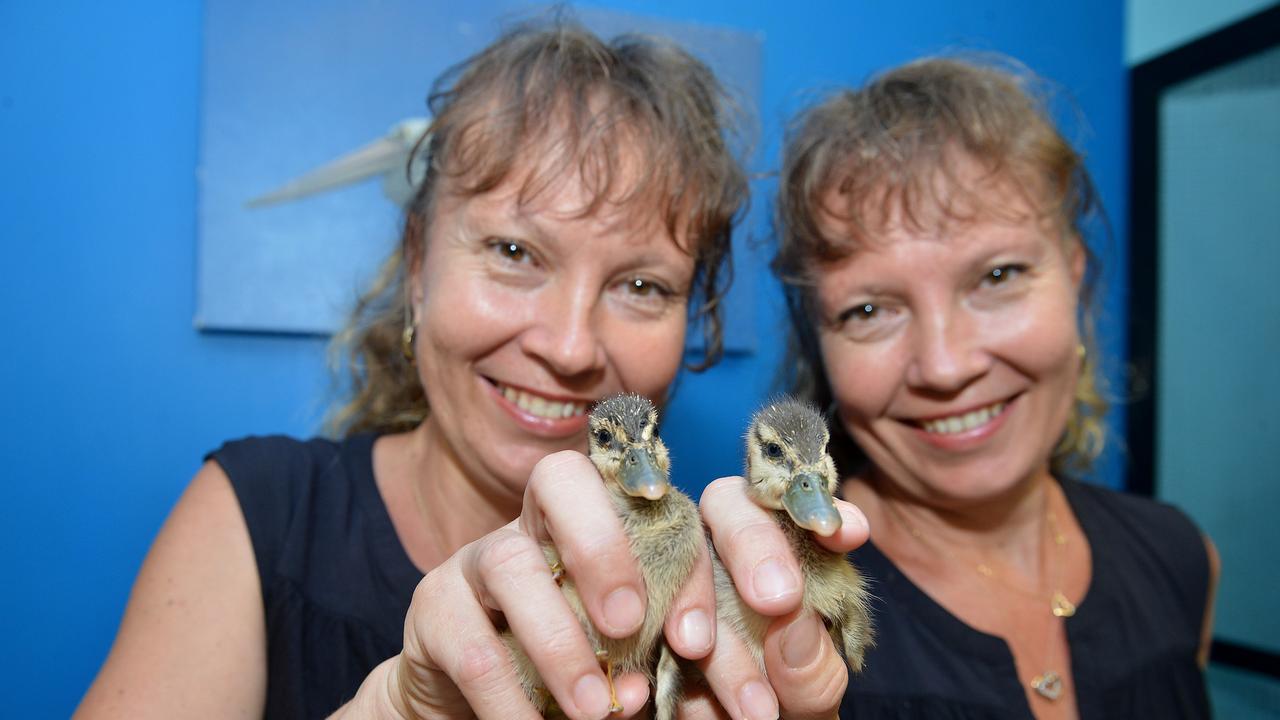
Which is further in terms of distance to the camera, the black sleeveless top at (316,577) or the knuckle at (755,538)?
the black sleeveless top at (316,577)

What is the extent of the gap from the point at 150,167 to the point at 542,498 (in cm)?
229

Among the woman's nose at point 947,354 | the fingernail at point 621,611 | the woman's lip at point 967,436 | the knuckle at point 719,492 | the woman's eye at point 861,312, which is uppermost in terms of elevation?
the woman's eye at point 861,312

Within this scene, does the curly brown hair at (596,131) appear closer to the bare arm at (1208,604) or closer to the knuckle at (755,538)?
the knuckle at (755,538)

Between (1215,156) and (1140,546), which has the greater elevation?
(1215,156)

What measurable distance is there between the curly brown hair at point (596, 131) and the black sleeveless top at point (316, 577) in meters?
0.56

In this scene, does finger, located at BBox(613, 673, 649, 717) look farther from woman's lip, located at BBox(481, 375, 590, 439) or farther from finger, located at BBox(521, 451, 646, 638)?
woman's lip, located at BBox(481, 375, 590, 439)

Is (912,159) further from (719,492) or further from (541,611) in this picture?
(541,611)

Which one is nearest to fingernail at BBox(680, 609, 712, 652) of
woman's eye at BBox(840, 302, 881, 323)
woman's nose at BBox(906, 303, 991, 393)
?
woman's nose at BBox(906, 303, 991, 393)

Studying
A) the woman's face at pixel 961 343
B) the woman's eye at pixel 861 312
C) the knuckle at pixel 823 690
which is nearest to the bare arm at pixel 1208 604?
the woman's face at pixel 961 343

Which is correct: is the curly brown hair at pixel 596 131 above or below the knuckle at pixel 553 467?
above

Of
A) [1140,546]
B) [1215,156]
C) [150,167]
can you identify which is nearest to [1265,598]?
[1140,546]

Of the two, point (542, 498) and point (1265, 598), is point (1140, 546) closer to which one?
point (1265, 598)

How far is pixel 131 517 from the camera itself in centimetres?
251

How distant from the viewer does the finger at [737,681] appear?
999mm
